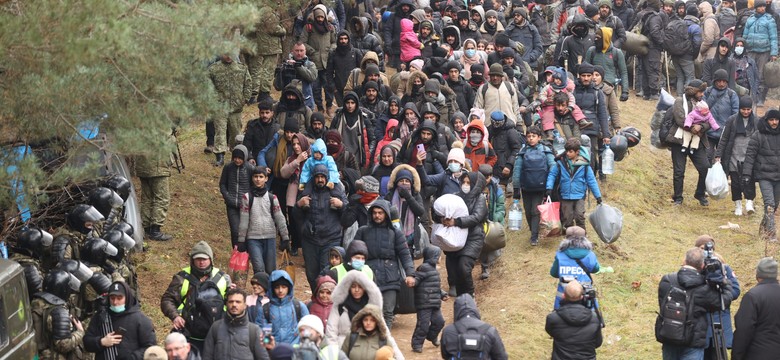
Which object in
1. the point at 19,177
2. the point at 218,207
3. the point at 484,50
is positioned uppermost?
the point at 19,177

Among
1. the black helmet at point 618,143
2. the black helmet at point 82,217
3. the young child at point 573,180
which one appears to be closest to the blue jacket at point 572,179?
the young child at point 573,180

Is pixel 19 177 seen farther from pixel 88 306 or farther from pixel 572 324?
pixel 572 324

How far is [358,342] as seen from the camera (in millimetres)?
Answer: 12062

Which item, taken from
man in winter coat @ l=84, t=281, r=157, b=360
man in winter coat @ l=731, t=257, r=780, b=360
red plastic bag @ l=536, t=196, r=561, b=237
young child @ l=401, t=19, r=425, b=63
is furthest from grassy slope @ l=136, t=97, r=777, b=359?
young child @ l=401, t=19, r=425, b=63

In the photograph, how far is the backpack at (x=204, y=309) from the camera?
41.6ft

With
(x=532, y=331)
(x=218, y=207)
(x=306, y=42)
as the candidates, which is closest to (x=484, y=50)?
(x=306, y=42)

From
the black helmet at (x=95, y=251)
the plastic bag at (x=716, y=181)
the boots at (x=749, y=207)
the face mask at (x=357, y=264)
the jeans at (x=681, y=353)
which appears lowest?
the boots at (x=749, y=207)

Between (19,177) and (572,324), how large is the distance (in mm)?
5299

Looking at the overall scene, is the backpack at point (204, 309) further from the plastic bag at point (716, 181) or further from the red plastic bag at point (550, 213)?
the plastic bag at point (716, 181)

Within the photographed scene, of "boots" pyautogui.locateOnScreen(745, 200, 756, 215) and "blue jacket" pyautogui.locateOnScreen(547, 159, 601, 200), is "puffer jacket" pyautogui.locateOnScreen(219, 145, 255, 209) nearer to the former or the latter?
"blue jacket" pyautogui.locateOnScreen(547, 159, 601, 200)

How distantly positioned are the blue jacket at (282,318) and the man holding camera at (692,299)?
12.0 feet

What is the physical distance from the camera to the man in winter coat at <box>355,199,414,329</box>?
1450 cm

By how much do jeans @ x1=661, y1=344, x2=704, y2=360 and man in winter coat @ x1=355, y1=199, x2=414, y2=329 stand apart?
2958 mm

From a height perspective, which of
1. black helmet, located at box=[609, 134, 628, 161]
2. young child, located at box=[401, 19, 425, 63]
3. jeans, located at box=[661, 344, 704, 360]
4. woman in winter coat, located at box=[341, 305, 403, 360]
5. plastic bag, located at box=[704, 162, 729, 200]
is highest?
woman in winter coat, located at box=[341, 305, 403, 360]
